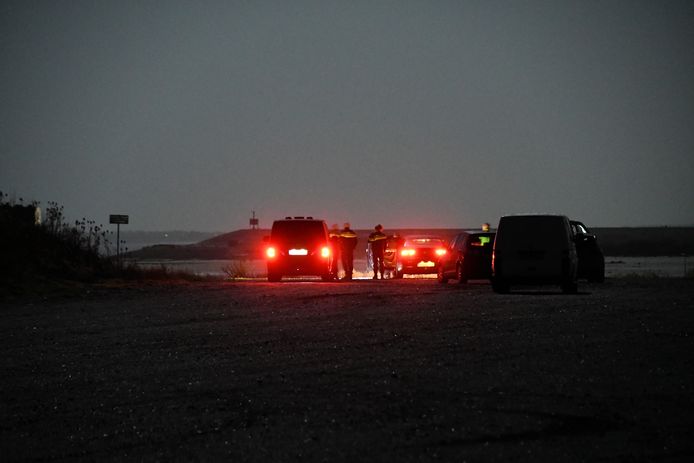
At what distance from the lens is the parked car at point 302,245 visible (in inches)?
1329

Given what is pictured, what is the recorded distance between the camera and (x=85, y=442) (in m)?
8.92

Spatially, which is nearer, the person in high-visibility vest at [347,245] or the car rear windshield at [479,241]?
the car rear windshield at [479,241]

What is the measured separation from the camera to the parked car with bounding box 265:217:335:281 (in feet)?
111

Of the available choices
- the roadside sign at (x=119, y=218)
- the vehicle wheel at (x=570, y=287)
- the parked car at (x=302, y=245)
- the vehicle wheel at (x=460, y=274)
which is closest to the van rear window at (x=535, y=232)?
the vehicle wheel at (x=570, y=287)

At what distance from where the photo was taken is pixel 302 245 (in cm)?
3378

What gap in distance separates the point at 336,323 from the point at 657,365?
711 centimetres

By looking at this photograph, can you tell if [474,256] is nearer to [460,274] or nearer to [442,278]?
[460,274]

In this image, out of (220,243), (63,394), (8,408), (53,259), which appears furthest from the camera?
(220,243)

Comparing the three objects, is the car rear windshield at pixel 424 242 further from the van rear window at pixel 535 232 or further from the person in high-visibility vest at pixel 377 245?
the van rear window at pixel 535 232

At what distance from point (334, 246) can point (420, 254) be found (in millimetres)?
3804

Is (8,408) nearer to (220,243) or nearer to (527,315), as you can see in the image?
(527,315)

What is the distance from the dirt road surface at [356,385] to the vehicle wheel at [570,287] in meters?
4.98

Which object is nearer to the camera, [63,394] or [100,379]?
[63,394]

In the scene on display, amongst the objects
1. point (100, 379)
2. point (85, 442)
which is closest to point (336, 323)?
point (100, 379)
